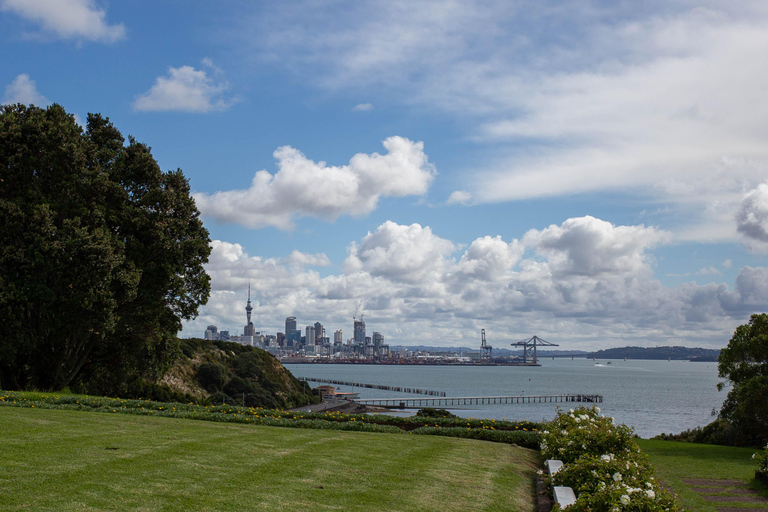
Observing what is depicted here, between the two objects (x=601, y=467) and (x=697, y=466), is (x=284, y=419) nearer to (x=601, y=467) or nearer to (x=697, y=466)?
(x=601, y=467)

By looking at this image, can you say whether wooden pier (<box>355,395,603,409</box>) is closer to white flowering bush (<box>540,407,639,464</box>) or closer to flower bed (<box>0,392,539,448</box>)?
flower bed (<box>0,392,539,448</box>)

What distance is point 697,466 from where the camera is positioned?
658 inches

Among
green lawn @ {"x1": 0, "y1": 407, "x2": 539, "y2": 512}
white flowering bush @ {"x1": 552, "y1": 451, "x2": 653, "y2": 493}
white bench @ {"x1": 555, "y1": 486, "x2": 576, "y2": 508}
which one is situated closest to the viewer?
green lawn @ {"x1": 0, "y1": 407, "x2": 539, "y2": 512}

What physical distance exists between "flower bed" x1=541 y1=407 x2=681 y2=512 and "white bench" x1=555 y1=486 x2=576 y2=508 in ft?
0.55

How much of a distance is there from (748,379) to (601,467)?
20228 millimetres

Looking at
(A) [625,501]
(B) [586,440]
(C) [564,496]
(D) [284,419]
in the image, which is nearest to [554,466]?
(B) [586,440]

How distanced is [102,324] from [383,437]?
14.5 metres

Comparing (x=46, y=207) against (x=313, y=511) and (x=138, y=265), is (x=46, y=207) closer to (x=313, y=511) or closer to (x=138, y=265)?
(x=138, y=265)

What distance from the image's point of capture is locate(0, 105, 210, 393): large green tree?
22953 millimetres

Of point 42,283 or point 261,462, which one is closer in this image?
point 261,462

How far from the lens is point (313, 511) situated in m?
7.27

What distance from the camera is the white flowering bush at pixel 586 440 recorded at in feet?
40.4

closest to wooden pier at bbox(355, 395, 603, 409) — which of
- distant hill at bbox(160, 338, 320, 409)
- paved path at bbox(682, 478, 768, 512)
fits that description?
distant hill at bbox(160, 338, 320, 409)

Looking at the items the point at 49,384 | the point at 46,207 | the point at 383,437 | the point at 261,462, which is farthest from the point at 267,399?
the point at 261,462
